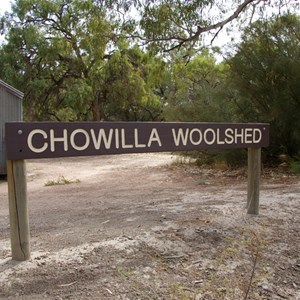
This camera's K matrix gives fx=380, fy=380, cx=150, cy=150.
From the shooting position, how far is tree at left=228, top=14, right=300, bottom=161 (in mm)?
10008

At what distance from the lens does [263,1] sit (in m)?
10.5

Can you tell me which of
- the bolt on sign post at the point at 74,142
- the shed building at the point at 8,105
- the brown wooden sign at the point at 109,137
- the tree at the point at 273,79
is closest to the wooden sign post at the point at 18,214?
the bolt on sign post at the point at 74,142

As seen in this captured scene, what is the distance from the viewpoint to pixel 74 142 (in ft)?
10.8

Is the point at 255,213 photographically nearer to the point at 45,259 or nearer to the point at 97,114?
the point at 45,259

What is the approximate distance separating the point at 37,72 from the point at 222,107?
16.6m

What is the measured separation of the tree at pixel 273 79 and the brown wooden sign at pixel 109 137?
613 cm

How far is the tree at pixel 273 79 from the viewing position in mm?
10008

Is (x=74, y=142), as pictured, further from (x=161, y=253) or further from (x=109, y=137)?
(x=161, y=253)

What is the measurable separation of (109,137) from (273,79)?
26.1 feet

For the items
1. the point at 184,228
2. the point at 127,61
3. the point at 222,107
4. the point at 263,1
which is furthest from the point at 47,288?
the point at 127,61

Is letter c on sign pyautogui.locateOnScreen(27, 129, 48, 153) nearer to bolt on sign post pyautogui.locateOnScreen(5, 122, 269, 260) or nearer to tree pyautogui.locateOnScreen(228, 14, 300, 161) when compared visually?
bolt on sign post pyautogui.locateOnScreen(5, 122, 269, 260)

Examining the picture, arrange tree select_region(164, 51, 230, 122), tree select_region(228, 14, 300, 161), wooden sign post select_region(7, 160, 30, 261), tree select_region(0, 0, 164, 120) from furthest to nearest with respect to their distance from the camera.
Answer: tree select_region(0, 0, 164, 120)
tree select_region(164, 51, 230, 122)
tree select_region(228, 14, 300, 161)
wooden sign post select_region(7, 160, 30, 261)

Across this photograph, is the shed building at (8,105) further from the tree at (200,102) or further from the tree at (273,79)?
the tree at (273,79)

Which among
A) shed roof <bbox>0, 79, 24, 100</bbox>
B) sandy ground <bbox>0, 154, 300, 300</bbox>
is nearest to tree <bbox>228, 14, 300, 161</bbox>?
sandy ground <bbox>0, 154, 300, 300</bbox>
